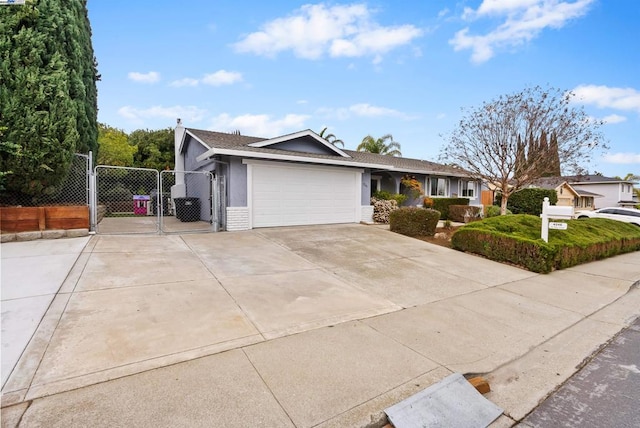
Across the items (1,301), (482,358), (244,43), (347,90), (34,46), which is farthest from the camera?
(347,90)

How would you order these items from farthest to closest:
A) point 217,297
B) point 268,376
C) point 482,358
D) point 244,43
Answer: point 244,43
point 217,297
point 482,358
point 268,376

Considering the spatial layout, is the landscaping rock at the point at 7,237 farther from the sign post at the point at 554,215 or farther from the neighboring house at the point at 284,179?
the sign post at the point at 554,215

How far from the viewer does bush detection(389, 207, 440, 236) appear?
10.7 meters

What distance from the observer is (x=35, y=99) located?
22.2 feet

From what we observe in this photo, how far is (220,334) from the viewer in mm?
3299

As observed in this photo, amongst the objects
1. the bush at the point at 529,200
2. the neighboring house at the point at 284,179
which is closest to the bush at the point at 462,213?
the neighboring house at the point at 284,179

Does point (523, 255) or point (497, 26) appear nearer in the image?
point (523, 255)

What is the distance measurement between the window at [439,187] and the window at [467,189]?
1357 mm

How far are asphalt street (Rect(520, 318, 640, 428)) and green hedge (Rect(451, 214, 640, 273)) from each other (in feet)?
13.3

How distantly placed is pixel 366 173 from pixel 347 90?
496 cm

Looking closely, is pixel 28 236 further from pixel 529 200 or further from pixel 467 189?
pixel 529 200

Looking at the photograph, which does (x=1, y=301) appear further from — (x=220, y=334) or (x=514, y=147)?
(x=514, y=147)

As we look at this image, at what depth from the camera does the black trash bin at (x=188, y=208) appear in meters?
13.4

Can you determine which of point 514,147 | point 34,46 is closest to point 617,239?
point 514,147
